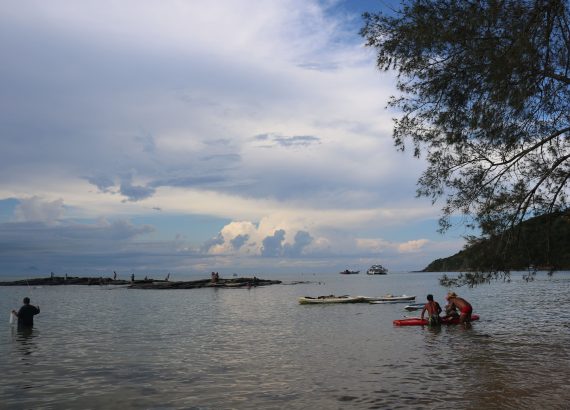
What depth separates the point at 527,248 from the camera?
17.2 metres

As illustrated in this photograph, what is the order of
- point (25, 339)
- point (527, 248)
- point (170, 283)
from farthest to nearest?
point (170, 283), point (25, 339), point (527, 248)

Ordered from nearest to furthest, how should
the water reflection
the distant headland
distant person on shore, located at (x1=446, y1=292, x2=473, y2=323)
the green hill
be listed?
1. the green hill
2. the water reflection
3. distant person on shore, located at (x1=446, y1=292, x2=473, y2=323)
4. the distant headland

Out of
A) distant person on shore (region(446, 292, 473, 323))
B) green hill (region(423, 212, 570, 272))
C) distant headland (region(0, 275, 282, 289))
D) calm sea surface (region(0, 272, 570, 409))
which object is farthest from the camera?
distant headland (region(0, 275, 282, 289))

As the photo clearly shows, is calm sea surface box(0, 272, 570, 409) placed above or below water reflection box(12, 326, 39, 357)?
below

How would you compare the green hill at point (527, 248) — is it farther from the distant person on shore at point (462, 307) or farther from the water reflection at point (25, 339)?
the water reflection at point (25, 339)

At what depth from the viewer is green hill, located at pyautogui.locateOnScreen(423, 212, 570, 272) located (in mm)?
16969

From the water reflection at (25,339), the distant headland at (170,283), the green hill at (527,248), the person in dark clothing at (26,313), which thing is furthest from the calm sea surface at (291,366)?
the distant headland at (170,283)

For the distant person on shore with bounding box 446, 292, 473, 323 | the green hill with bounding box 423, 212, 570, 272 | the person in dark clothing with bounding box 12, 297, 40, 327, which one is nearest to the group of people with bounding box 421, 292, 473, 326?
the distant person on shore with bounding box 446, 292, 473, 323

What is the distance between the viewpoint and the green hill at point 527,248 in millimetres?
16969

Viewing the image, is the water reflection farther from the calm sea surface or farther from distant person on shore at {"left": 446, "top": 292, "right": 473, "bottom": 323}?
distant person on shore at {"left": 446, "top": 292, "right": 473, "bottom": 323}

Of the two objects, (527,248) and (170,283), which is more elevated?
(527,248)

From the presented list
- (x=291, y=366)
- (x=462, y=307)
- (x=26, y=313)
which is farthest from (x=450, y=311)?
(x=26, y=313)

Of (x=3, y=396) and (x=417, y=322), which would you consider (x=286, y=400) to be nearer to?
(x=3, y=396)

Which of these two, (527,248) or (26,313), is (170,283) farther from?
(527,248)
